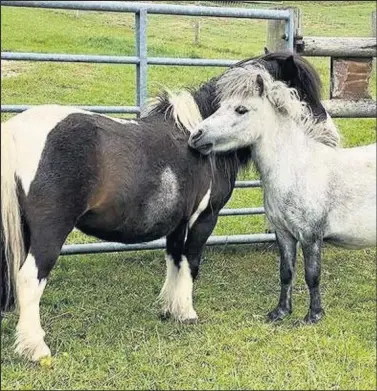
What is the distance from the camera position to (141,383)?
3096 mm

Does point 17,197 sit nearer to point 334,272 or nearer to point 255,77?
point 255,77

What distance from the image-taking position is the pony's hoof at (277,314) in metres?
3.91

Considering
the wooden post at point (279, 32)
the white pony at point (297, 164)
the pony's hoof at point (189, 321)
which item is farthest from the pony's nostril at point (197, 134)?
the wooden post at point (279, 32)

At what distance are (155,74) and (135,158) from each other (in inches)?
312

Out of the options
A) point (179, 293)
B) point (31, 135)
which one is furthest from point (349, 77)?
point (31, 135)

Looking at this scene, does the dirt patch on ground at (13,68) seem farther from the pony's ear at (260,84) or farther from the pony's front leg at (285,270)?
the pony's front leg at (285,270)

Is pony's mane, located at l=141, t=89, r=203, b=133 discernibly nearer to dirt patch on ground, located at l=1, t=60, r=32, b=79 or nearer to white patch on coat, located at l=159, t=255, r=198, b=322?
white patch on coat, located at l=159, t=255, r=198, b=322

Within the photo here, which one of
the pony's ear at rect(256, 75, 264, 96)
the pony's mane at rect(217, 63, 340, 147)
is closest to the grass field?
the pony's mane at rect(217, 63, 340, 147)

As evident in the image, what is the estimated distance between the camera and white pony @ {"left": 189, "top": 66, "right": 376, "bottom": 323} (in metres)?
3.60

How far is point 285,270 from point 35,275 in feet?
5.03

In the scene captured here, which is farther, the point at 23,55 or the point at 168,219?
the point at 23,55

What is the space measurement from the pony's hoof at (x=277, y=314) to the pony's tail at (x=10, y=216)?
5.13 ft

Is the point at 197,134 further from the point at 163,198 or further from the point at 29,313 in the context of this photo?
the point at 29,313

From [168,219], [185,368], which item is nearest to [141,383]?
[185,368]
